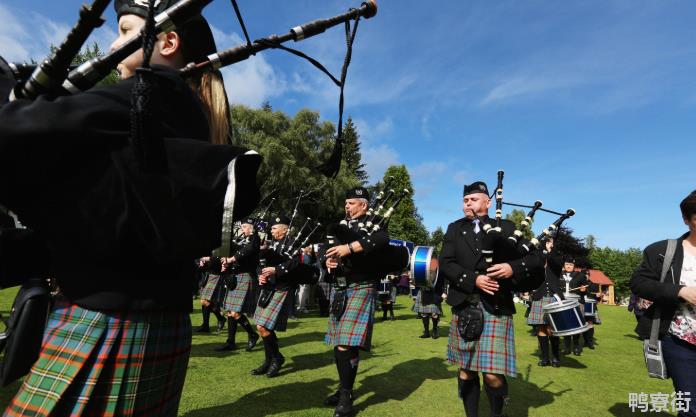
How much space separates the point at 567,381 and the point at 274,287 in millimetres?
4634

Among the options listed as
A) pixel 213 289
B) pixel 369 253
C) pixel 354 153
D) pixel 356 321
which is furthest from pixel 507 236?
pixel 354 153

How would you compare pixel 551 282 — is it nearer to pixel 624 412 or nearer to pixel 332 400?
pixel 624 412

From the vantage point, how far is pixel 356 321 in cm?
466

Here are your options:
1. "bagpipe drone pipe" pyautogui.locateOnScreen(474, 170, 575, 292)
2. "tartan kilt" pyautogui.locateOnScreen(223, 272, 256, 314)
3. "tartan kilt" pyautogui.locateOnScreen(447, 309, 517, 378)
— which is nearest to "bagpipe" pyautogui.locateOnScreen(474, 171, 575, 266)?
"bagpipe drone pipe" pyautogui.locateOnScreen(474, 170, 575, 292)

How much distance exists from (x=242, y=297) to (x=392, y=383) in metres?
3.08

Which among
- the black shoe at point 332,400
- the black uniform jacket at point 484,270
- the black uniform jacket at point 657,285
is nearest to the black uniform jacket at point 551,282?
the black uniform jacket at point 484,270

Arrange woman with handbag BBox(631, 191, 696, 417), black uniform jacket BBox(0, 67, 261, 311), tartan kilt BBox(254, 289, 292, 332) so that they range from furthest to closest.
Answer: tartan kilt BBox(254, 289, 292, 332) < woman with handbag BBox(631, 191, 696, 417) < black uniform jacket BBox(0, 67, 261, 311)

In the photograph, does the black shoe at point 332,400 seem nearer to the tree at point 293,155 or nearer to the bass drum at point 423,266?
the bass drum at point 423,266

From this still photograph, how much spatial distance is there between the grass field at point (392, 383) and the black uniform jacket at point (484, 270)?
143cm

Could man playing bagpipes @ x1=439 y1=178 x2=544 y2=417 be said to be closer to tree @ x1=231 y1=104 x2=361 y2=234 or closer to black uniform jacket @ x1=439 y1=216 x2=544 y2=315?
black uniform jacket @ x1=439 y1=216 x2=544 y2=315

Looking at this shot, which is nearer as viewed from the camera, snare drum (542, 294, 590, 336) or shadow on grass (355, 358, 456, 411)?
shadow on grass (355, 358, 456, 411)

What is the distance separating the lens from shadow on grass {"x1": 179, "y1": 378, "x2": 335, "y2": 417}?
4.22m

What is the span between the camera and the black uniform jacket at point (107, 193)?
916mm

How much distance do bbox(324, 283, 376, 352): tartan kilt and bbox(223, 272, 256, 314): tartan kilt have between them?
9.33 feet
